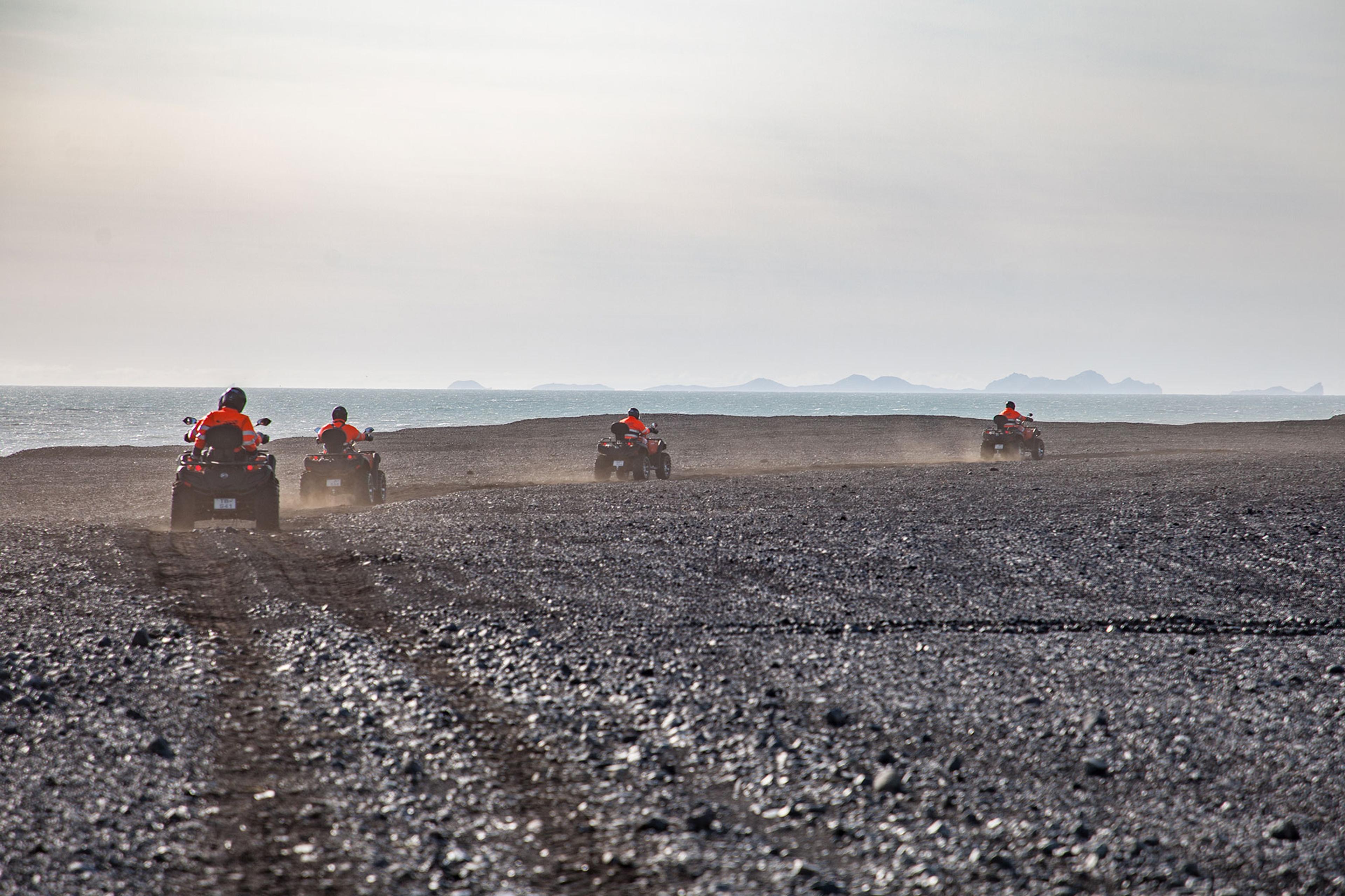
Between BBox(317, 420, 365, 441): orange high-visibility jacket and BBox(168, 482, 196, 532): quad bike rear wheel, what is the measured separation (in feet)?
15.5

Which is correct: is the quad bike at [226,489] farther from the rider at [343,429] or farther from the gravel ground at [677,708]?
the rider at [343,429]

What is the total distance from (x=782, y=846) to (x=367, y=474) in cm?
1810

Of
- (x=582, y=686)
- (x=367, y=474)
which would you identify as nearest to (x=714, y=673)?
(x=582, y=686)

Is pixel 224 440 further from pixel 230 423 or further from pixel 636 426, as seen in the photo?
pixel 636 426

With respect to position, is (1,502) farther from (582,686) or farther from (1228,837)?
(1228,837)

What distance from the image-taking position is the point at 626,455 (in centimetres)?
2780

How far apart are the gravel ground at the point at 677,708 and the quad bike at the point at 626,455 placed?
10750mm

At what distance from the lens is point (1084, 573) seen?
43.8ft

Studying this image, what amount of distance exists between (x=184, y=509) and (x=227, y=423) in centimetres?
157

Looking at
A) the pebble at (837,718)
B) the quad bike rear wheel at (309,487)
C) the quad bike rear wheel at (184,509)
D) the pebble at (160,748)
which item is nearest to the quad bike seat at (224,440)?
the quad bike rear wheel at (184,509)

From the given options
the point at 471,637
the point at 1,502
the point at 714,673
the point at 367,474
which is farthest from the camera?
the point at 1,502

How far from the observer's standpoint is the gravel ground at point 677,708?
17.8ft

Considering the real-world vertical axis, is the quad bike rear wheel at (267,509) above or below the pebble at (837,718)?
above

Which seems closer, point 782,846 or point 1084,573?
point 782,846
